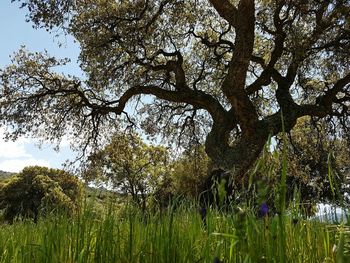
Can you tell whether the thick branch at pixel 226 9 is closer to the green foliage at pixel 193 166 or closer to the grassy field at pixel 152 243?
the green foliage at pixel 193 166

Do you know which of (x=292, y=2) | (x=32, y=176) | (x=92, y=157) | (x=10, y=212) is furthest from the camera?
(x=32, y=176)

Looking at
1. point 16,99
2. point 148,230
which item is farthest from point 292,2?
point 148,230

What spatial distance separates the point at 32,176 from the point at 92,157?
28.0m

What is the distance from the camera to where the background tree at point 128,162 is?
17.2m

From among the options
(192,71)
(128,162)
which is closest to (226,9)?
(192,71)

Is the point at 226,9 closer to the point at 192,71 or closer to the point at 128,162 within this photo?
the point at 192,71

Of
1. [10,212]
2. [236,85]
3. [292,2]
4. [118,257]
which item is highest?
[292,2]

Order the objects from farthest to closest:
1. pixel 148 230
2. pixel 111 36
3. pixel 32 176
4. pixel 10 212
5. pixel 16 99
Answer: pixel 32 176 → pixel 10 212 → pixel 16 99 → pixel 111 36 → pixel 148 230

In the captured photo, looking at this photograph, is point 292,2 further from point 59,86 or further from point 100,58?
point 59,86

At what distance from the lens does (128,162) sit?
28.9 meters

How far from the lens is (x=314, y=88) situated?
16.8m

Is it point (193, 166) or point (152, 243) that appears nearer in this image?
point (152, 243)

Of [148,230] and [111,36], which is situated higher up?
[111,36]

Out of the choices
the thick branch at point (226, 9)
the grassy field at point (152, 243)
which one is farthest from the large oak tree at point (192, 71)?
the grassy field at point (152, 243)
